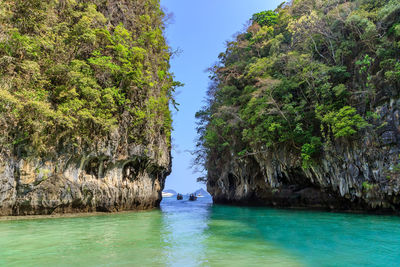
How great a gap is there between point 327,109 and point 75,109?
12652 mm

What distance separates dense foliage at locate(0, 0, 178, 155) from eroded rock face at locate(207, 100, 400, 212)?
30.9 ft

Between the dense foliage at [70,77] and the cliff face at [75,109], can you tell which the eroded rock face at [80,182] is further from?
the dense foliage at [70,77]

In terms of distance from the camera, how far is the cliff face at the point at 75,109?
9.28 m

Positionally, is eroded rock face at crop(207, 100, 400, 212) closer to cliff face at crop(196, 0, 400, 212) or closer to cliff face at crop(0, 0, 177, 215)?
cliff face at crop(196, 0, 400, 212)

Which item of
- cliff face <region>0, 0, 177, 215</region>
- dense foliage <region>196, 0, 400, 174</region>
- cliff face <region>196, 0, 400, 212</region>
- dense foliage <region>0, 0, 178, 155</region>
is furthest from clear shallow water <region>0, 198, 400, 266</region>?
dense foliage <region>196, 0, 400, 174</region>

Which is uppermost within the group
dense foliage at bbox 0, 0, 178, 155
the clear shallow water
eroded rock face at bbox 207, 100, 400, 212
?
dense foliage at bbox 0, 0, 178, 155

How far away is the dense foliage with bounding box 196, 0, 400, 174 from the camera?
431 inches

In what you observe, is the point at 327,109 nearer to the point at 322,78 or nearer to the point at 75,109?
the point at 322,78

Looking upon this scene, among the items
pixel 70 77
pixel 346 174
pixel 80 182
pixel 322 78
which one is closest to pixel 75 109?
pixel 70 77

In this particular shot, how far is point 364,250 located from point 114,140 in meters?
11.3

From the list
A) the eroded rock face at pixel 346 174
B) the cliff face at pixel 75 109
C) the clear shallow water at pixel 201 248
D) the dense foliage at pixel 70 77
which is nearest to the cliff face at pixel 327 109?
the eroded rock face at pixel 346 174

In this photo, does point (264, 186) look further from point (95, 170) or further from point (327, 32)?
point (95, 170)

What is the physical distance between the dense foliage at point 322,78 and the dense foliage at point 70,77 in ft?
23.7

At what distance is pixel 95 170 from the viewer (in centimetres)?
1204
